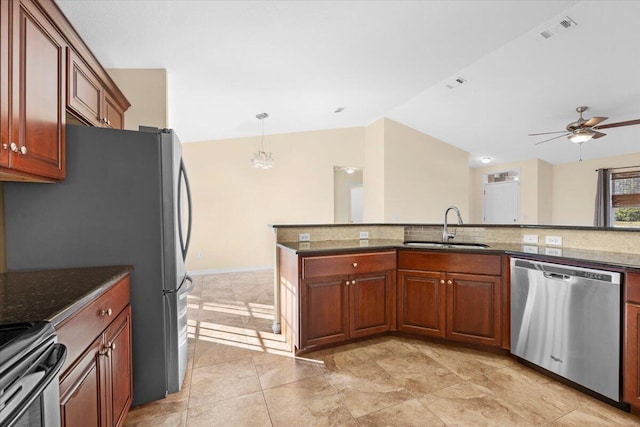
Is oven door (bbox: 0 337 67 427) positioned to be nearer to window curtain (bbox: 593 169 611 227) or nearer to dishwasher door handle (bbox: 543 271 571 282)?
dishwasher door handle (bbox: 543 271 571 282)

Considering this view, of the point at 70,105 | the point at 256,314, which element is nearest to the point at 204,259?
the point at 256,314

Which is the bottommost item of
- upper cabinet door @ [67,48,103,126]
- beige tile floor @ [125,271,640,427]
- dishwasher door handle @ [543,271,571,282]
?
beige tile floor @ [125,271,640,427]

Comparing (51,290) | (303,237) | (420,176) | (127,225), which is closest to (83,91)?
(127,225)

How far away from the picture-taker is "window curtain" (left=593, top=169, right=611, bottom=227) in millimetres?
6172

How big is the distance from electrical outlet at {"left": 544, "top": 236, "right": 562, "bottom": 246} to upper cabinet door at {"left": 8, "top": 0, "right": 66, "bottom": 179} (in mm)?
3636

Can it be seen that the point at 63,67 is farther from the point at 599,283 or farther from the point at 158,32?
the point at 599,283

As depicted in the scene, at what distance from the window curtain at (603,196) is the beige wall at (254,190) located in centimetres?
516

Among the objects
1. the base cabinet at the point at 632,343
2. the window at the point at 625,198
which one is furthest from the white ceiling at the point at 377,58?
the base cabinet at the point at 632,343

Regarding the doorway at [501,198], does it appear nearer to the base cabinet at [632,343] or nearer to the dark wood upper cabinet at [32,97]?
the base cabinet at [632,343]

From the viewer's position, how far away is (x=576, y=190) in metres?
6.71

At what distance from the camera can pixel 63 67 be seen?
158 centimetres

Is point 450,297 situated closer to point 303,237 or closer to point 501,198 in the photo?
point 303,237

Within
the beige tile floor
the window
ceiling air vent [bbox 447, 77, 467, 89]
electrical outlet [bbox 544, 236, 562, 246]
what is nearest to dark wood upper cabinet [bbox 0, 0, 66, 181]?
the beige tile floor

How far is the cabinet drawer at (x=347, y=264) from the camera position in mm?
2424
